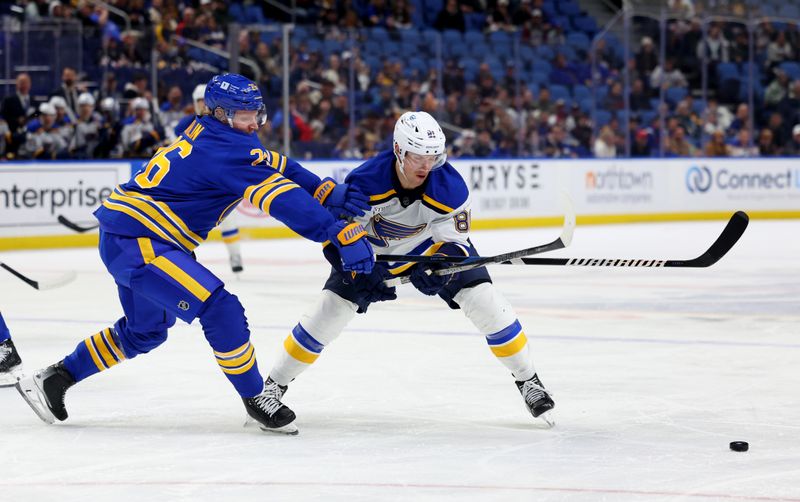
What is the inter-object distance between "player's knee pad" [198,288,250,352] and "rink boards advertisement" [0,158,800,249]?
8125mm

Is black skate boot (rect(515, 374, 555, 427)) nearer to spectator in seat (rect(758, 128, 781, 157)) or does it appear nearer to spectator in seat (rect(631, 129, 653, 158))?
spectator in seat (rect(631, 129, 653, 158))

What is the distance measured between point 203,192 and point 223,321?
1.33 feet

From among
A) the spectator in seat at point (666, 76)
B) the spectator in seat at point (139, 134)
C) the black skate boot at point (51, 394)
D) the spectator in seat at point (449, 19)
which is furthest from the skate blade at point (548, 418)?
the spectator in seat at point (449, 19)

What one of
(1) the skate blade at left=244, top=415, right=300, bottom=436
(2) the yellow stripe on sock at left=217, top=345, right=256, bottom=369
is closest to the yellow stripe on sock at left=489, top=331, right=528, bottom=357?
(1) the skate blade at left=244, top=415, right=300, bottom=436

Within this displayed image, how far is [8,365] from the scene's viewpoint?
5.00 m

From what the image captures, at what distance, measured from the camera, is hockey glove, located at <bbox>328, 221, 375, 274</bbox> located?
3.96m

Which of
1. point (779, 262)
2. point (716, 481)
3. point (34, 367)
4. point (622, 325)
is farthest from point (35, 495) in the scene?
point (779, 262)

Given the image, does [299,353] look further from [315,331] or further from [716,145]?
[716,145]

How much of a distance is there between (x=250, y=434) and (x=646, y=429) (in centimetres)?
125

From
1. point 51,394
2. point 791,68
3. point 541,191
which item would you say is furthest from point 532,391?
point 791,68

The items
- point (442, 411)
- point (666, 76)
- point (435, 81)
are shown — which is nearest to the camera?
point (442, 411)

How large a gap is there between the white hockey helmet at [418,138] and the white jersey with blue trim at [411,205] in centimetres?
7

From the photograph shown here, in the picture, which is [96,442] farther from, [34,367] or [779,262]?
[779,262]

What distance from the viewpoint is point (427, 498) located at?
10.8 feet
